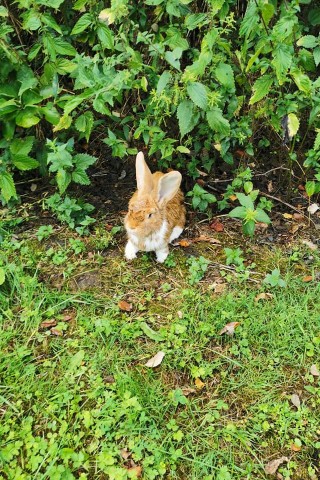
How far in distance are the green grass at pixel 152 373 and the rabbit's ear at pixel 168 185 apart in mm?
509

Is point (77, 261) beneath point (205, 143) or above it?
beneath

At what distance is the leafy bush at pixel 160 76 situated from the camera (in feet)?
9.23

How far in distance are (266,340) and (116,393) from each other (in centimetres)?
103

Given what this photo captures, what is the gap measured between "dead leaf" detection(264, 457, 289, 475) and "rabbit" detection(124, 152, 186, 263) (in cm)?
155

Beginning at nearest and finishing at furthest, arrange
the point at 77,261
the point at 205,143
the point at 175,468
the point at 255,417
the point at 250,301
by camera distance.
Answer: the point at 175,468, the point at 255,417, the point at 250,301, the point at 77,261, the point at 205,143

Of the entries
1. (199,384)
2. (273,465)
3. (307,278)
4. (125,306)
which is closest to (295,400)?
(273,465)

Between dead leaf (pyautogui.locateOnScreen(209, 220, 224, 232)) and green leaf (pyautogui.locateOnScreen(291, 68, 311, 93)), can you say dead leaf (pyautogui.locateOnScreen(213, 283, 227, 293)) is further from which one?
green leaf (pyautogui.locateOnScreen(291, 68, 311, 93))

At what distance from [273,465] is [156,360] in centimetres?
87

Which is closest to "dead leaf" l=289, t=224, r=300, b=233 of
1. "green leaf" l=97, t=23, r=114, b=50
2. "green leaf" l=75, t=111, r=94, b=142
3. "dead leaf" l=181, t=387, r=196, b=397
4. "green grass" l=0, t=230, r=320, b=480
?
"green grass" l=0, t=230, r=320, b=480

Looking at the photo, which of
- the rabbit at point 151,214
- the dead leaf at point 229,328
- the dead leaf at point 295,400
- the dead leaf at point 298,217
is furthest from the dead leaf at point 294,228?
the dead leaf at point 295,400

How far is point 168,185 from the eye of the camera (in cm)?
317

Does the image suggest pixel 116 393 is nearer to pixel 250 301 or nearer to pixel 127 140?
pixel 250 301

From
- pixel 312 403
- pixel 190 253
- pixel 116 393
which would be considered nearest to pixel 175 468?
pixel 116 393

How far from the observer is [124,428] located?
2.46m
